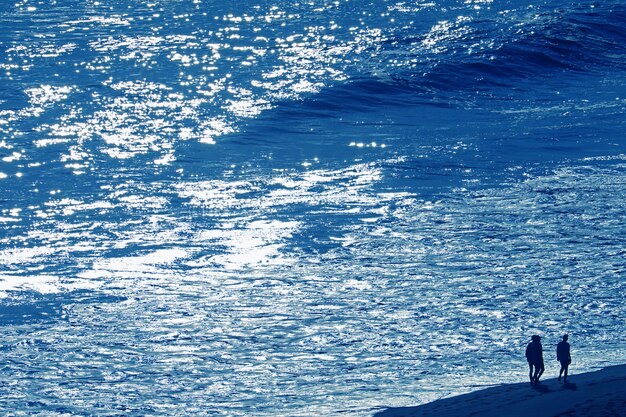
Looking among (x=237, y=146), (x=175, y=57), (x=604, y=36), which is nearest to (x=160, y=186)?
(x=237, y=146)

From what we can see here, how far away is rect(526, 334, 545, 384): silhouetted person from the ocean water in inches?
40.9

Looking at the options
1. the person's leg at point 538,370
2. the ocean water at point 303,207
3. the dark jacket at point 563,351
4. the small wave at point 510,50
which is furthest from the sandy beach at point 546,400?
the small wave at point 510,50

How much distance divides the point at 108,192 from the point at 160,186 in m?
1.50

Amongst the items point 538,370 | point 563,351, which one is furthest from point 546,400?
point 538,370

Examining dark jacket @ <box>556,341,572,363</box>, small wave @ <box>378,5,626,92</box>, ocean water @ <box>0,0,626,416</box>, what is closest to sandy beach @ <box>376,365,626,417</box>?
dark jacket @ <box>556,341,572,363</box>

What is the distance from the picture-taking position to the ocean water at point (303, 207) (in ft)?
65.5

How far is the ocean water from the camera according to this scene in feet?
65.5

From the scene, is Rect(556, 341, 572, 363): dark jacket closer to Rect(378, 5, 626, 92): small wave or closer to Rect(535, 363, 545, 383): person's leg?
Rect(535, 363, 545, 383): person's leg

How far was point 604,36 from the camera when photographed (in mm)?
49125

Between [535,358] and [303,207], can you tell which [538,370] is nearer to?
[535,358]

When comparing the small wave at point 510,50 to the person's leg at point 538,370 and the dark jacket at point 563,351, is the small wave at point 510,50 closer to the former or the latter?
the person's leg at point 538,370

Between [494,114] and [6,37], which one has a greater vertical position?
[6,37]

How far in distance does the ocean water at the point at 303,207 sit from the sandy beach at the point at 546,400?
0.84 metres

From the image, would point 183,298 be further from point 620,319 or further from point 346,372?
point 620,319
